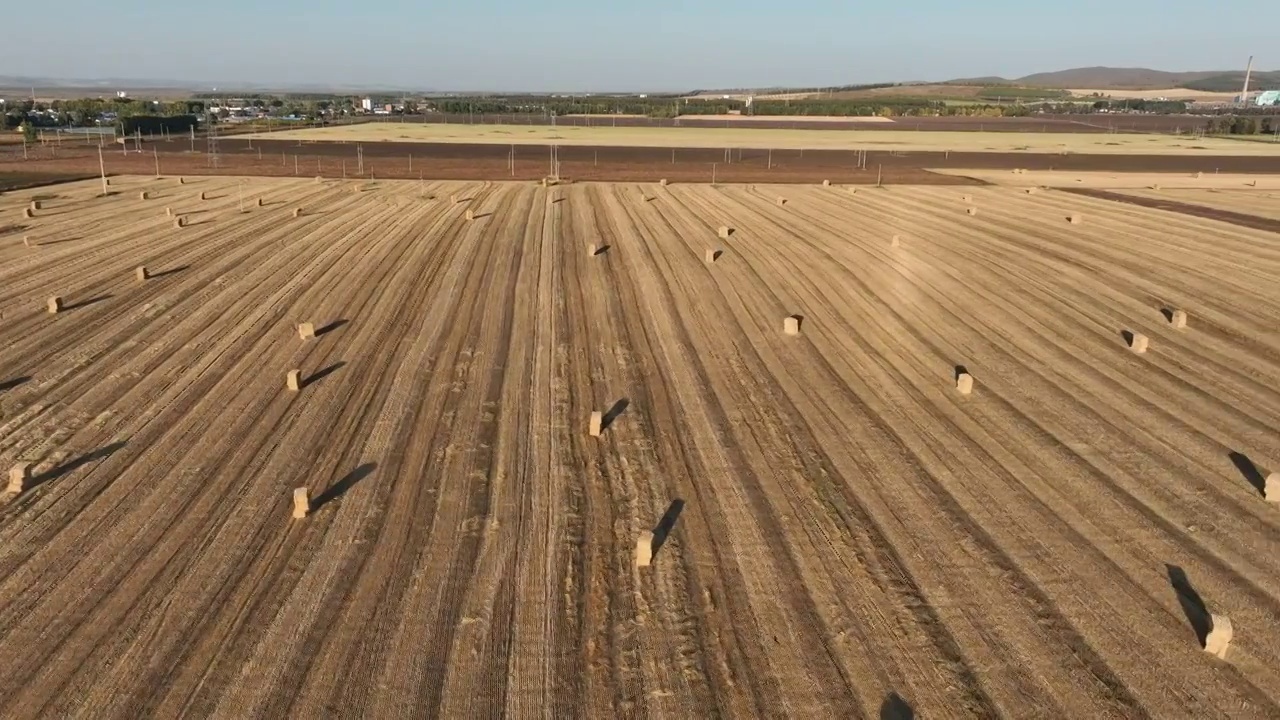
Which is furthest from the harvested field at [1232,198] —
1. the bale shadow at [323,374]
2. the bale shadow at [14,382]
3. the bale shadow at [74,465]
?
the bale shadow at [14,382]

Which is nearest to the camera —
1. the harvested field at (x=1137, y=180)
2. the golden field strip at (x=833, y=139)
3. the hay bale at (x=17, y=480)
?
the hay bale at (x=17, y=480)

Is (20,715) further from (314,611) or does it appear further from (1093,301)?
(1093,301)

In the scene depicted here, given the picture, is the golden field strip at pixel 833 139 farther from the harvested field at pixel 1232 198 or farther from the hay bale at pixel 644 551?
the hay bale at pixel 644 551

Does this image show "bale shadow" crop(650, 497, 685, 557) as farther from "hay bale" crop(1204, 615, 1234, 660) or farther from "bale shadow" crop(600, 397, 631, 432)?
"hay bale" crop(1204, 615, 1234, 660)

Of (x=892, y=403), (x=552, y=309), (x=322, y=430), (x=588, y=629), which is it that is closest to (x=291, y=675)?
(x=588, y=629)

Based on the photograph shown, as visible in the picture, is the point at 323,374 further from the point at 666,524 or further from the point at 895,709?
the point at 895,709

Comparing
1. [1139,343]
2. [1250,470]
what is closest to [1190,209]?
[1139,343]
